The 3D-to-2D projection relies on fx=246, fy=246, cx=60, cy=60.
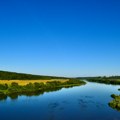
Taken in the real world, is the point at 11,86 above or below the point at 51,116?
above

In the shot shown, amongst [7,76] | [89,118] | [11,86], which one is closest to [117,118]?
[89,118]

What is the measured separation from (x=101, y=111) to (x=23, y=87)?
43.9 metres

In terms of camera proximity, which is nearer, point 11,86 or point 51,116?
point 51,116

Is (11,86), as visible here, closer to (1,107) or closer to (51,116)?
(1,107)

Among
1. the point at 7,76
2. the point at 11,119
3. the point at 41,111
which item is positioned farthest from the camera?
the point at 7,76

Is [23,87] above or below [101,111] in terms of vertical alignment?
above

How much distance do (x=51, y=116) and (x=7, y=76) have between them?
315 ft

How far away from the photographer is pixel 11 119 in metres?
36.9

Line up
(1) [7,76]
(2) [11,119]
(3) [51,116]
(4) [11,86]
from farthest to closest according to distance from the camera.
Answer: (1) [7,76] → (4) [11,86] → (3) [51,116] → (2) [11,119]

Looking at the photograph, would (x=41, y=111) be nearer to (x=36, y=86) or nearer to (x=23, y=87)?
(x=23, y=87)

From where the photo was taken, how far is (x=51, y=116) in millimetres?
39812

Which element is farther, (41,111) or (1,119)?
(41,111)

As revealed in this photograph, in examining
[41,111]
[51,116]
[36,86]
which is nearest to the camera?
[51,116]

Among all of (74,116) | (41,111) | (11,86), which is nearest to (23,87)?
(11,86)
